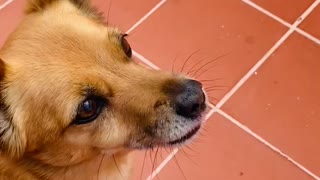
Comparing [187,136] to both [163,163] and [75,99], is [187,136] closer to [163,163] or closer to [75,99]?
[75,99]

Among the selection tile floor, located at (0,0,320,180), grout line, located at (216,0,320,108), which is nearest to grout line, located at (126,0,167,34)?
tile floor, located at (0,0,320,180)

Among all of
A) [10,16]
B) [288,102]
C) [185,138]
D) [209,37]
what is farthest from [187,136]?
[10,16]

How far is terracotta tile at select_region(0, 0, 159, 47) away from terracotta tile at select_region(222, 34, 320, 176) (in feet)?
1.44

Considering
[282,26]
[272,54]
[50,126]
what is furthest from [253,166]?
[50,126]

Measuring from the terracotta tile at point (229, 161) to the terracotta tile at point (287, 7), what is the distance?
435 mm

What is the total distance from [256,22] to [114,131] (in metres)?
0.90

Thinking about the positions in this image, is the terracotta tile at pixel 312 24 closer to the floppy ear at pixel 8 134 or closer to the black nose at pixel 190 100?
the black nose at pixel 190 100

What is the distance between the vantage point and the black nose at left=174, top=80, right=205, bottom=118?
1054 millimetres

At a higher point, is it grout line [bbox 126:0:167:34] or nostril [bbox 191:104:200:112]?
grout line [bbox 126:0:167:34]

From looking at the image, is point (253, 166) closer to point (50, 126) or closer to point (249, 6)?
point (249, 6)

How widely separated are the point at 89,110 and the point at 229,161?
2.08 ft

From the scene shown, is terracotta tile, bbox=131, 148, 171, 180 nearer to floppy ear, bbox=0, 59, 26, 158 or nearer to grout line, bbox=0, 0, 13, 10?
floppy ear, bbox=0, 59, 26, 158

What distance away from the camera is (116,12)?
1.90 m

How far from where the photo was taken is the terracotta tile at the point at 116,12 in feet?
6.13
